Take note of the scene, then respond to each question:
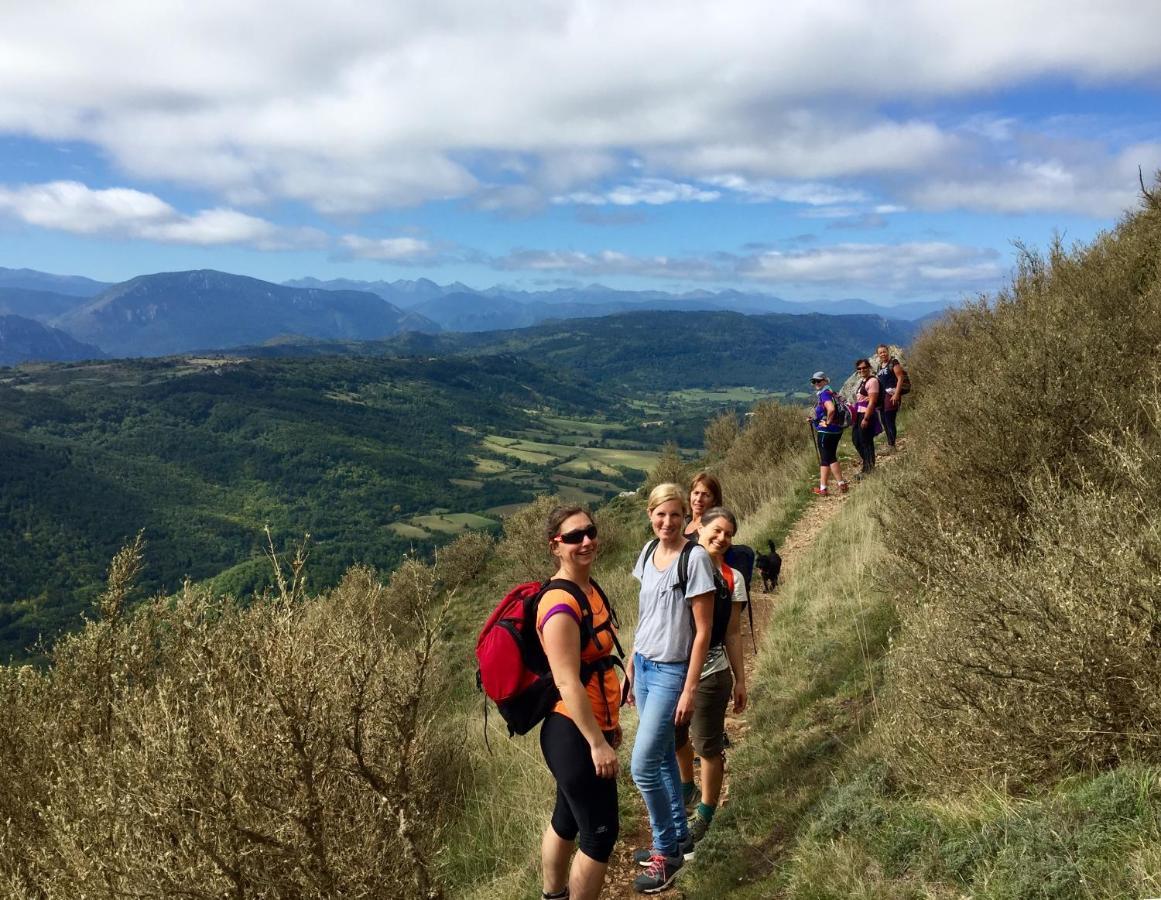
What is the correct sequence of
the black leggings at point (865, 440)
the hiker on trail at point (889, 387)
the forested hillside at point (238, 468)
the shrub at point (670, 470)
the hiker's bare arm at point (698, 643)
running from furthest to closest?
the forested hillside at point (238, 468) → the shrub at point (670, 470) → the hiker on trail at point (889, 387) → the black leggings at point (865, 440) → the hiker's bare arm at point (698, 643)

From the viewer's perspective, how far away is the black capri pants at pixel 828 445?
9.73 metres

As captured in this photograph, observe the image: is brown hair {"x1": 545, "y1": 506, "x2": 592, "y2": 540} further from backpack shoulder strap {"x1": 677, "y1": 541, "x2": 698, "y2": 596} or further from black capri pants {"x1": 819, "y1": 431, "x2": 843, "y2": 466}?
black capri pants {"x1": 819, "y1": 431, "x2": 843, "y2": 466}

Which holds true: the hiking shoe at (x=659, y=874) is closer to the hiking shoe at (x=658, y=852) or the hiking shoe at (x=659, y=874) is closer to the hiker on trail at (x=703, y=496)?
A: the hiking shoe at (x=658, y=852)

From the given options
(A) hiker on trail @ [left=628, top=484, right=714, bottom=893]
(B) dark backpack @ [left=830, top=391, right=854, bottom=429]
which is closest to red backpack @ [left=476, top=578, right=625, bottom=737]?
(A) hiker on trail @ [left=628, top=484, right=714, bottom=893]

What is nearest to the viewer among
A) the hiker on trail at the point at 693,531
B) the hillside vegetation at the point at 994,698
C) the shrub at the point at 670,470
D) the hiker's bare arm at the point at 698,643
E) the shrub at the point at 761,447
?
the hillside vegetation at the point at 994,698

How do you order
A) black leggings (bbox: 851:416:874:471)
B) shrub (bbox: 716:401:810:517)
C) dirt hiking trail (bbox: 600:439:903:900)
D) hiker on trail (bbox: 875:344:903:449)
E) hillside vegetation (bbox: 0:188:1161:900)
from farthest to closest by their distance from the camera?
shrub (bbox: 716:401:810:517), hiker on trail (bbox: 875:344:903:449), black leggings (bbox: 851:416:874:471), dirt hiking trail (bbox: 600:439:903:900), hillside vegetation (bbox: 0:188:1161:900)

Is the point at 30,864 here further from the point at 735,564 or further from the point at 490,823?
the point at 735,564

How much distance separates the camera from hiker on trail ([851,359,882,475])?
31.4 ft

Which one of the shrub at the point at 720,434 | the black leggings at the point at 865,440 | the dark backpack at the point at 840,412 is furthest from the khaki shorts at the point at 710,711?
the shrub at the point at 720,434

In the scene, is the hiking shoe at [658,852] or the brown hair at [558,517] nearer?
the brown hair at [558,517]

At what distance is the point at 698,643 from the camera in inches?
120

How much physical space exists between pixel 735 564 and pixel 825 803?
141 cm

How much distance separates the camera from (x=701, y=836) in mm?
3686

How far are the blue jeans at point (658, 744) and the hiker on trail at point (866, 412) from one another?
304 inches
